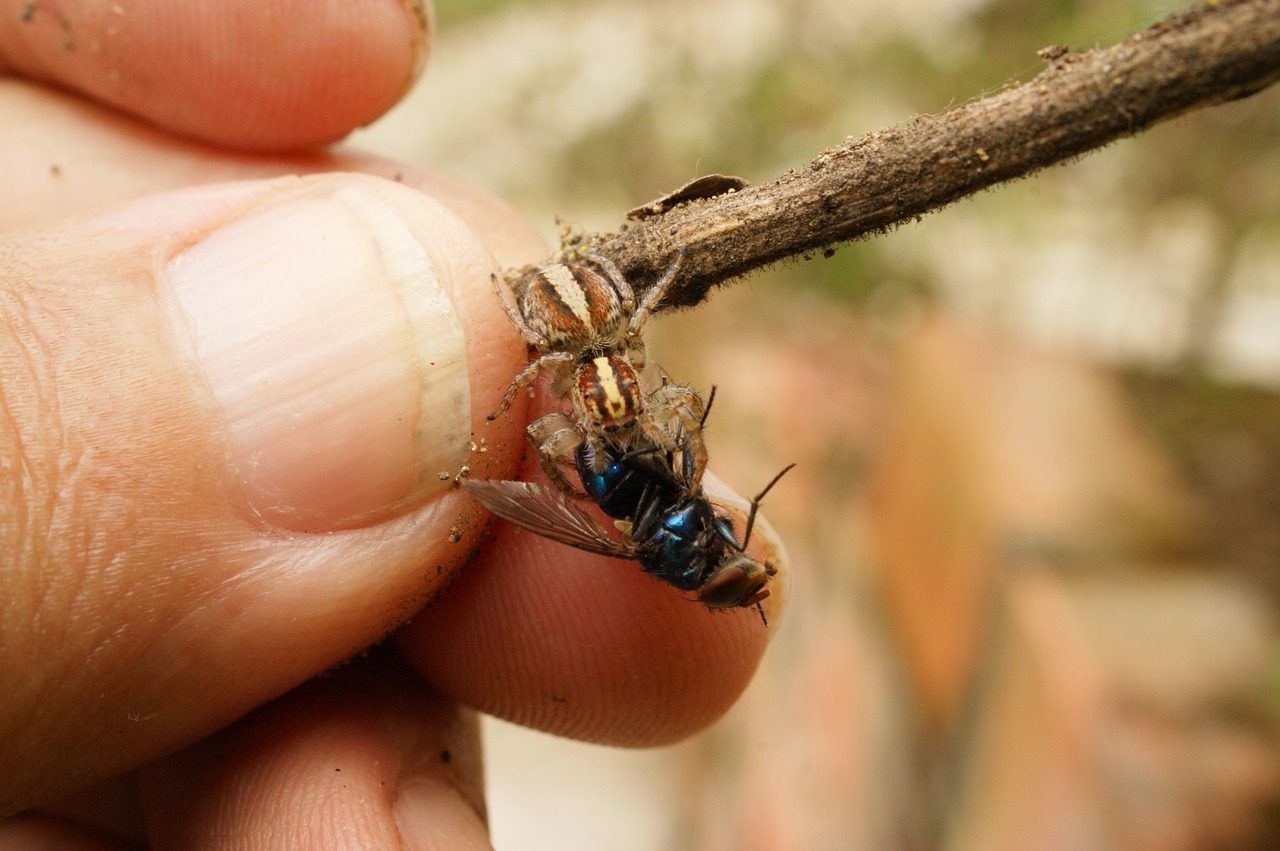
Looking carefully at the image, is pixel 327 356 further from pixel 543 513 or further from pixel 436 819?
pixel 436 819

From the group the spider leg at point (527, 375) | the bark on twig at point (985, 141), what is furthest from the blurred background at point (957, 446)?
the spider leg at point (527, 375)

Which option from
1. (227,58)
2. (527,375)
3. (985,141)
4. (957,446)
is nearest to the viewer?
(985,141)

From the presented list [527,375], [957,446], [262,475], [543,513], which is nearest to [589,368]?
[527,375]

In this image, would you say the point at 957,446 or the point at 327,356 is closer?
the point at 327,356

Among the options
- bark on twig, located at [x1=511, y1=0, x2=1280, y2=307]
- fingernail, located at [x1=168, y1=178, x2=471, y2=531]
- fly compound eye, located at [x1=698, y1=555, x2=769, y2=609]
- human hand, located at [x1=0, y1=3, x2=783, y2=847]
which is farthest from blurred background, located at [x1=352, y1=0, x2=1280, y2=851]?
human hand, located at [x1=0, y1=3, x2=783, y2=847]

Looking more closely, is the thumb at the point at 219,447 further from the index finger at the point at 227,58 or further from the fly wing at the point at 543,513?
the index finger at the point at 227,58
